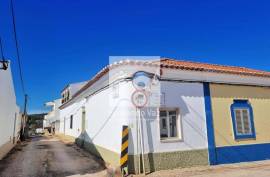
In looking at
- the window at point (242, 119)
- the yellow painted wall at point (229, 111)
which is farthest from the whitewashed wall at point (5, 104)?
the window at point (242, 119)

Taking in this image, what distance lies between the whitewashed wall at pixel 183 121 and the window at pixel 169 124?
0.23 metres

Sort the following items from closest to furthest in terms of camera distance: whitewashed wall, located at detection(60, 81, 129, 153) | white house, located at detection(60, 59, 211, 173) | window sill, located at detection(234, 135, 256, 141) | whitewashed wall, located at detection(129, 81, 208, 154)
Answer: white house, located at detection(60, 59, 211, 173) → whitewashed wall, located at detection(129, 81, 208, 154) → whitewashed wall, located at detection(60, 81, 129, 153) → window sill, located at detection(234, 135, 256, 141)

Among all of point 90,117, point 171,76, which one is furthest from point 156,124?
point 90,117

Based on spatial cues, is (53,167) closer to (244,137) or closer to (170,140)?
(170,140)

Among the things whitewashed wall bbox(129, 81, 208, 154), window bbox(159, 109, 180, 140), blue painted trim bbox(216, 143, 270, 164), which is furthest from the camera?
blue painted trim bbox(216, 143, 270, 164)

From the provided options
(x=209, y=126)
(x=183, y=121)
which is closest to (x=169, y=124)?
(x=183, y=121)

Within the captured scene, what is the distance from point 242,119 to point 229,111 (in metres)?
0.86

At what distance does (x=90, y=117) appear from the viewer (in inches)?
510

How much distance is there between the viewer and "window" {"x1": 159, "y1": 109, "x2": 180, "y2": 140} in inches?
337

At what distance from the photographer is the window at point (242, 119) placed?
9.89m

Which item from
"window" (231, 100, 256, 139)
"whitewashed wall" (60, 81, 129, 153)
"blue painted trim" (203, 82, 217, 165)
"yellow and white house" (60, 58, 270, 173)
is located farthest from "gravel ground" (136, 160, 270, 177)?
"whitewashed wall" (60, 81, 129, 153)

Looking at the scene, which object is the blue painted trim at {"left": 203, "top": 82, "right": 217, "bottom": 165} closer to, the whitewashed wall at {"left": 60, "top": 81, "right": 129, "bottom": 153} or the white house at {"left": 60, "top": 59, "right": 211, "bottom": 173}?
the white house at {"left": 60, "top": 59, "right": 211, "bottom": 173}

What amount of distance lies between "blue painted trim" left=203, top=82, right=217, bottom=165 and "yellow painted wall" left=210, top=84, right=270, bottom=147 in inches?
7.6

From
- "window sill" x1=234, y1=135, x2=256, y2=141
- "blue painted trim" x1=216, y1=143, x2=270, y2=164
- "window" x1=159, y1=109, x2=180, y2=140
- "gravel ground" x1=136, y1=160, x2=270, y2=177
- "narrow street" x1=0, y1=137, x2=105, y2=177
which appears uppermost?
"window" x1=159, y1=109, x2=180, y2=140
